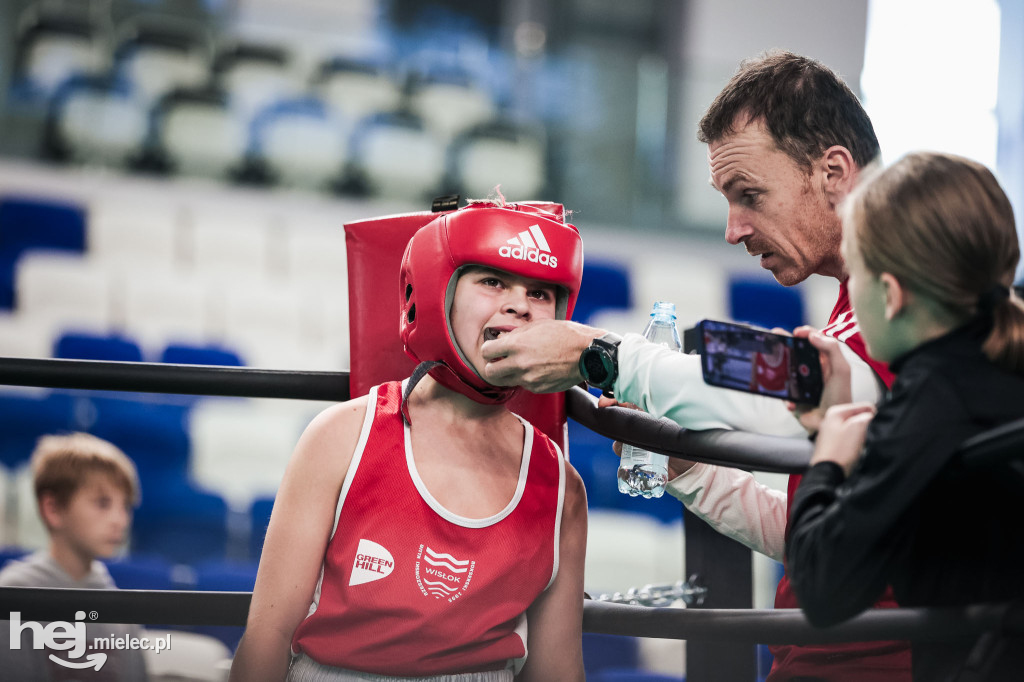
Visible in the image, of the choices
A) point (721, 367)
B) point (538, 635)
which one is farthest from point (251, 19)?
point (721, 367)

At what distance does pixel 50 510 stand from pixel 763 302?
161 inches

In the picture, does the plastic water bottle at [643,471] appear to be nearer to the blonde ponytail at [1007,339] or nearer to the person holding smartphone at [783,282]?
the person holding smartphone at [783,282]

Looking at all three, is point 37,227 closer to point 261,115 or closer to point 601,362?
point 261,115

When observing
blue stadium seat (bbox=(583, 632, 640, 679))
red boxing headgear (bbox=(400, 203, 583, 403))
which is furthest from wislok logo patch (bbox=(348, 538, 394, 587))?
blue stadium seat (bbox=(583, 632, 640, 679))

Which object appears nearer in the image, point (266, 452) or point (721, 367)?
point (721, 367)

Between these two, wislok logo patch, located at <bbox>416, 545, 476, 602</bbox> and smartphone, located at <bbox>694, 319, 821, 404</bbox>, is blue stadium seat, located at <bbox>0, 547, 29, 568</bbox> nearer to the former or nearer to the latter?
wislok logo patch, located at <bbox>416, 545, 476, 602</bbox>

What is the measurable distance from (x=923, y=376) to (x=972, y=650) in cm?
23

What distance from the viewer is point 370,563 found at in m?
1.29

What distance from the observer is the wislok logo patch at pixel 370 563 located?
1.28 metres

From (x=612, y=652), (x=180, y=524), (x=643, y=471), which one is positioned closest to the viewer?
(x=643, y=471)

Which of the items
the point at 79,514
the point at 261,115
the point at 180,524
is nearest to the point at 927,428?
the point at 79,514

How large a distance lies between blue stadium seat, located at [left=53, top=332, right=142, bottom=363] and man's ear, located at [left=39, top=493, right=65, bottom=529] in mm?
1845

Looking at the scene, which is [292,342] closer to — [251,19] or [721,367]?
[251,19]

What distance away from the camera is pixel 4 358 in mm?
1338
